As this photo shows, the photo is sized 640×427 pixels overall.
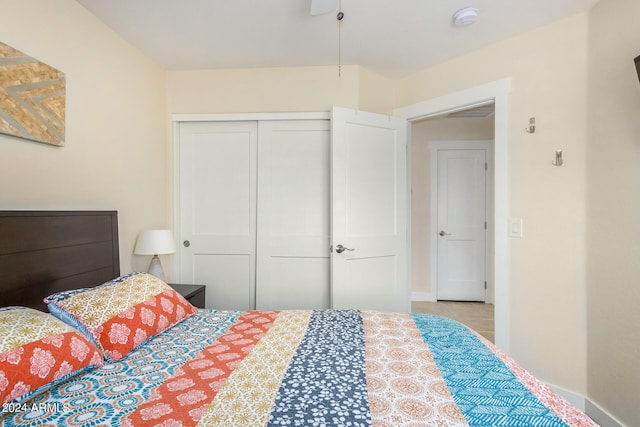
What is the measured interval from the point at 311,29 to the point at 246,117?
970 millimetres

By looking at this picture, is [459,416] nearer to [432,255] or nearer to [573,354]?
[573,354]

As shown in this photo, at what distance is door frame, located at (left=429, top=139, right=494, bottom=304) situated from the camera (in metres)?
4.19

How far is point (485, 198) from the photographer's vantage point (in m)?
4.23

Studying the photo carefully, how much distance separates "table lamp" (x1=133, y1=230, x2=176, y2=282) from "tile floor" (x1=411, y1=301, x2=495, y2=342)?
9.58 ft

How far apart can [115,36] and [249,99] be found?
103 cm

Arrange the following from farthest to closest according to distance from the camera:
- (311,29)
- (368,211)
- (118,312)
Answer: (368,211), (311,29), (118,312)

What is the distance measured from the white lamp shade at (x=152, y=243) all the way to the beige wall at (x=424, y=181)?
3.15 meters

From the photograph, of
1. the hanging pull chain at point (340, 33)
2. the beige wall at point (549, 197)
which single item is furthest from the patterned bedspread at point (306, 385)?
the hanging pull chain at point (340, 33)

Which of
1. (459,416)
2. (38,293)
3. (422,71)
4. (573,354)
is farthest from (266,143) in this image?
(573,354)

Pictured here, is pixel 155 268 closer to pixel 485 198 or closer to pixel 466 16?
pixel 466 16

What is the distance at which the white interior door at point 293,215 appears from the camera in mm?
2816

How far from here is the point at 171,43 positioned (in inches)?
93.7

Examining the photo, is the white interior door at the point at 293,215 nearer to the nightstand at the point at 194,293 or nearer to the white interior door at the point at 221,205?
the white interior door at the point at 221,205

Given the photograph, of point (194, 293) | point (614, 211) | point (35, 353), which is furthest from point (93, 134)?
point (614, 211)
